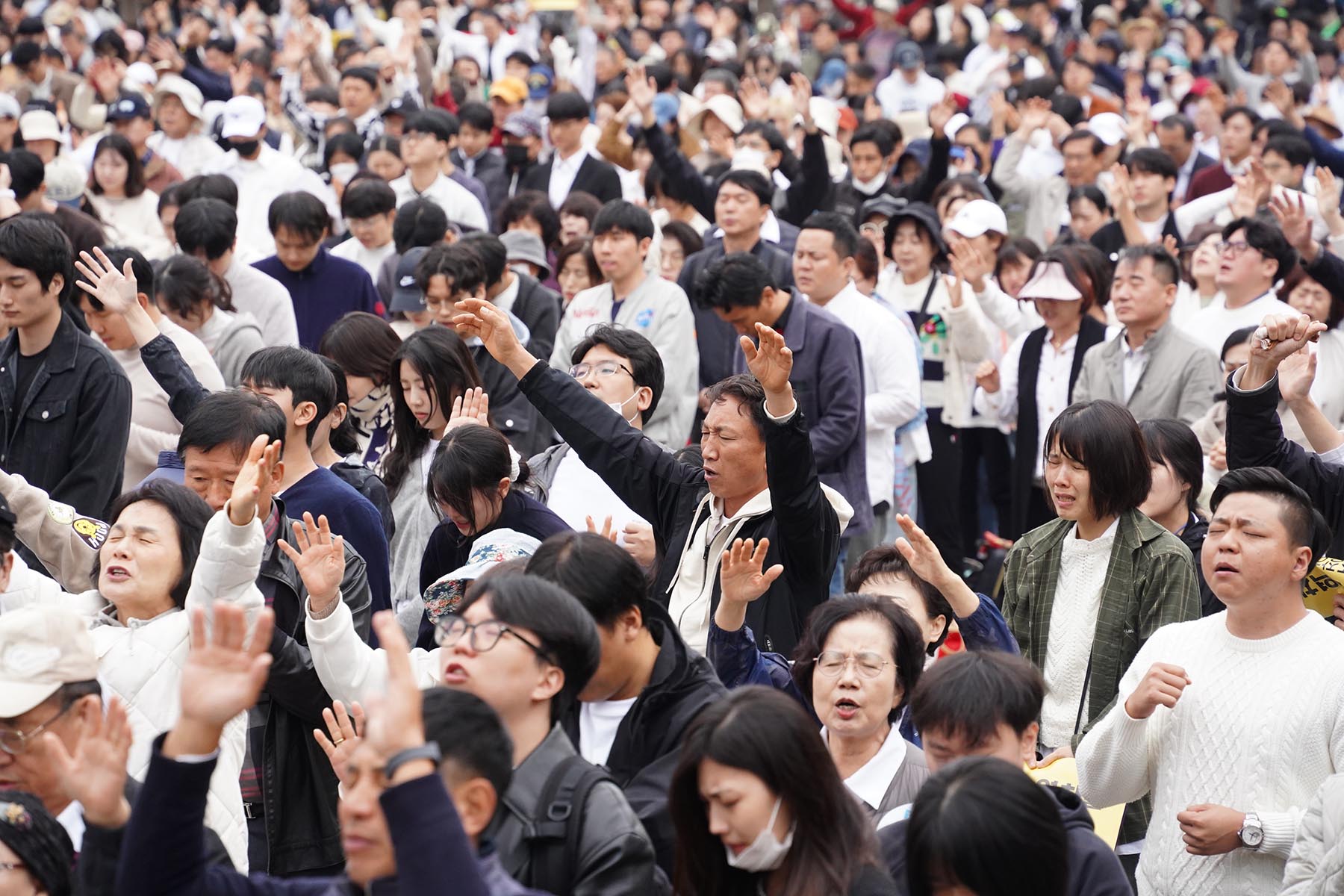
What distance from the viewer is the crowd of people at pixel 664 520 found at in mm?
2764

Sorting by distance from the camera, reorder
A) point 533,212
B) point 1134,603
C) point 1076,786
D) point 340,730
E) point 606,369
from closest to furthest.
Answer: point 340,730, point 1076,786, point 1134,603, point 606,369, point 533,212

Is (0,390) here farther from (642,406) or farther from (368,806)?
(368,806)

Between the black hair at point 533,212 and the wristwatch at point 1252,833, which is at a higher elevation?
the black hair at point 533,212

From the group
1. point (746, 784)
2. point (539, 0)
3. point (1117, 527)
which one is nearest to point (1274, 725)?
point (1117, 527)

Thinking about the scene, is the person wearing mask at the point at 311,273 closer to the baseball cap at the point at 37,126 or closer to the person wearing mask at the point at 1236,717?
the baseball cap at the point at 37,126

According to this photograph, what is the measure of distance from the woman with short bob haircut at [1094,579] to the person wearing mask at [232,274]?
12.9 ft

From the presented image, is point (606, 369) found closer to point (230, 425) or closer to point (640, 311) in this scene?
point (230, 425)

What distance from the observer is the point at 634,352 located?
18.1 feet

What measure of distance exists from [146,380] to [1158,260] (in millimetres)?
4223

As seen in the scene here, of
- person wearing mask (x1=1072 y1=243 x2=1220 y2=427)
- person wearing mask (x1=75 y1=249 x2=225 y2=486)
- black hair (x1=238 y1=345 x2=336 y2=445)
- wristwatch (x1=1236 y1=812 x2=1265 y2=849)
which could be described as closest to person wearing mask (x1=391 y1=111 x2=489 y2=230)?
person wearing mask (x1=75 y1=249 x2=225 y2=486)

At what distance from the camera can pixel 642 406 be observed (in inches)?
216

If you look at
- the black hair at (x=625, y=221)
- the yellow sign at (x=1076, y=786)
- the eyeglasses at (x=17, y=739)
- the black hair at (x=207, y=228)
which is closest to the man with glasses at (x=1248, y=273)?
the black hair at (x=625, y=221)

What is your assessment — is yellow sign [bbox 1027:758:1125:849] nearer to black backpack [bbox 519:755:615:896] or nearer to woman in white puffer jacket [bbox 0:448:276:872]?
black backpack [bbox 519:755:615:896]

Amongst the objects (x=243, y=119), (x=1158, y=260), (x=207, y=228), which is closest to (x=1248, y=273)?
(x=1158, y=260)
